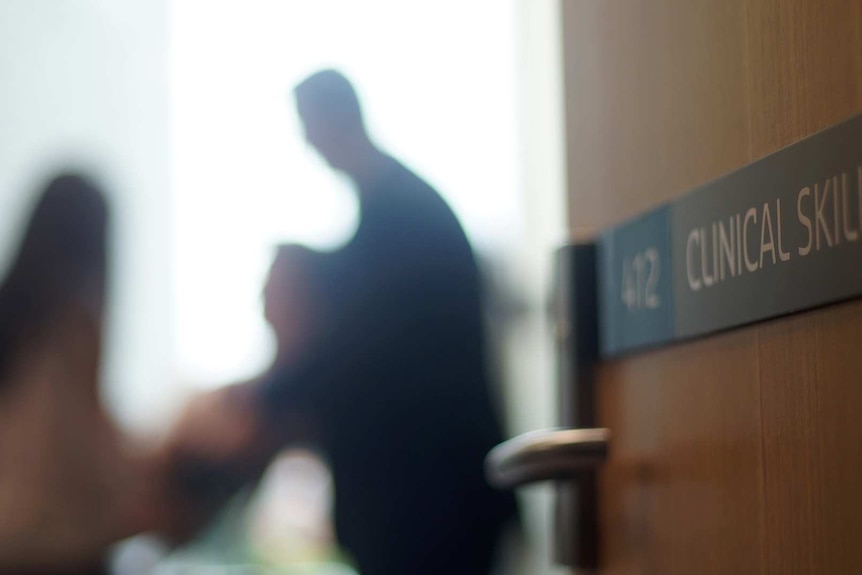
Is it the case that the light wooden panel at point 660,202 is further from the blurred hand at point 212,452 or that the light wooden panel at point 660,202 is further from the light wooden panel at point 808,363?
the blurred hand at point 212,452

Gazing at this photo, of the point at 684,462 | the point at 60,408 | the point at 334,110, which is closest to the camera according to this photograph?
the point at 684,462

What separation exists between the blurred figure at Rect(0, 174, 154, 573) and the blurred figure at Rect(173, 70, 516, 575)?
34 centimetres

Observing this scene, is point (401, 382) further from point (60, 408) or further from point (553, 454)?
point (553, 454)

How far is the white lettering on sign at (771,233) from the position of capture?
14.0 inches

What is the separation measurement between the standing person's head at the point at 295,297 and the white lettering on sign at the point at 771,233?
57.5 inches

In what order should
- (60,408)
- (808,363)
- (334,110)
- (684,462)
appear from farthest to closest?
(334,110) < (60,408) < (684,462) < (808,363)

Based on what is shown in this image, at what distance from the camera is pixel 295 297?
6.40ft

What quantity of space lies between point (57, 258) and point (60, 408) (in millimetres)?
273

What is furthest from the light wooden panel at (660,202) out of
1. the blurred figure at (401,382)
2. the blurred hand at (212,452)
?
the blurred hand at (212,452)

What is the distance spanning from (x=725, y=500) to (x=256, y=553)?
5.00ft

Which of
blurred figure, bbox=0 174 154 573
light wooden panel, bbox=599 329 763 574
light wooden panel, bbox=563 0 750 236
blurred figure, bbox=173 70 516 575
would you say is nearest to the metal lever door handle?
light wooden panel, bbox=599 329 763 574

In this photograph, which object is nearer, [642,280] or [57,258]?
[642,280]

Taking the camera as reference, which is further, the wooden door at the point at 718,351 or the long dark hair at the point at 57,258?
the long dark hair at the point at 57,258

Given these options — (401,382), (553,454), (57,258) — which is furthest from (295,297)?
(553,454)
